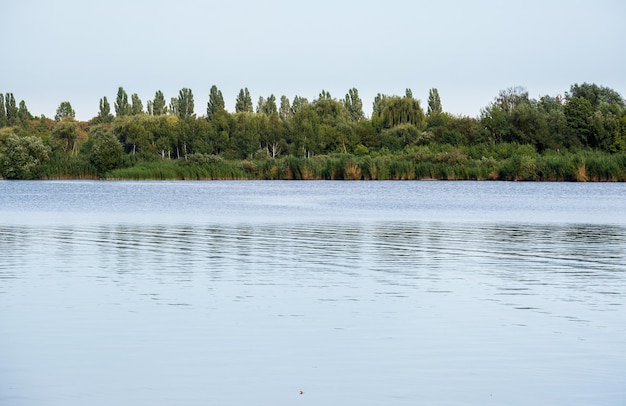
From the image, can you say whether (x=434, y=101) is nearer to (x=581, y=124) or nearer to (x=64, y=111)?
(x=581, y=124)

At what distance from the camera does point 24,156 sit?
253 feet

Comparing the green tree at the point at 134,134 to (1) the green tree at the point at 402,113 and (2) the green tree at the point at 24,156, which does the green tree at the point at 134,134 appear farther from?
(1) the green tree at the point at 402,113

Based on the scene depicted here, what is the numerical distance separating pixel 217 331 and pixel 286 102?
12357cm

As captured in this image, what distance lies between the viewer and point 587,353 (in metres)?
10.4

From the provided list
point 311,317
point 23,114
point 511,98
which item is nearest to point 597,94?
point 511,98

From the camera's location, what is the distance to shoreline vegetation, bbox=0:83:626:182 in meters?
74.1

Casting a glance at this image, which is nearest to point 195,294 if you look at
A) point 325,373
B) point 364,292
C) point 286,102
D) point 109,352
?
point 364,292

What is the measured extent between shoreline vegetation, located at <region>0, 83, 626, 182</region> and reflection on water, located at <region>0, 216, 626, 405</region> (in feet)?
161

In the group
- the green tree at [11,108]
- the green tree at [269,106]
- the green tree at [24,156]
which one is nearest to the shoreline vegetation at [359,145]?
the green tree at [24,156]

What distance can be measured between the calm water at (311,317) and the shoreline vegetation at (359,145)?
45.9 m

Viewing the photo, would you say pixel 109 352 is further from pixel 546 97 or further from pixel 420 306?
pixel 546 97

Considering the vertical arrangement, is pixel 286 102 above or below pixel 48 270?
above

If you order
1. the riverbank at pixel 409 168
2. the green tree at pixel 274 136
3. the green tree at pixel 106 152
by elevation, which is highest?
the green tree at pixel 274 136

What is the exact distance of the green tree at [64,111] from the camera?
15000 cm
